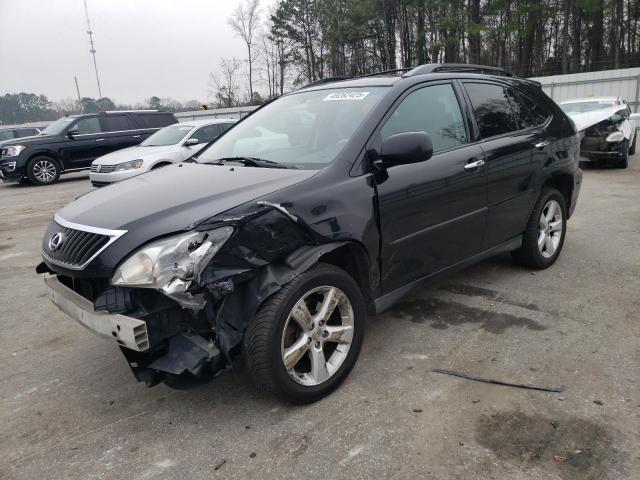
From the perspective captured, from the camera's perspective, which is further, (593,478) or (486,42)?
(486,42)

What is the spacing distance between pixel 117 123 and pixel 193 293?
13.1 meters

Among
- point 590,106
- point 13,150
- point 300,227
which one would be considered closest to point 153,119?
point 13,150

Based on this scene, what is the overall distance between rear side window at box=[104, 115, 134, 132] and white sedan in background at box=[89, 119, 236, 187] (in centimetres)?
363

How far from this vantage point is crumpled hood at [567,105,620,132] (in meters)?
10.8

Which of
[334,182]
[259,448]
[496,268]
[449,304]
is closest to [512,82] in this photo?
[496,268]

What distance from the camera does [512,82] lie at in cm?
439

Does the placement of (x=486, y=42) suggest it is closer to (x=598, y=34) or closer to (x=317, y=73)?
(x=598, y=34)

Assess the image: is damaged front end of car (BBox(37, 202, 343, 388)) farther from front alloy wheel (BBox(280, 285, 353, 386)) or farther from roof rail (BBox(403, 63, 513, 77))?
roof rail (BBox(403, 63, 513, 77))

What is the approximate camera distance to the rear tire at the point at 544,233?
4.38 m

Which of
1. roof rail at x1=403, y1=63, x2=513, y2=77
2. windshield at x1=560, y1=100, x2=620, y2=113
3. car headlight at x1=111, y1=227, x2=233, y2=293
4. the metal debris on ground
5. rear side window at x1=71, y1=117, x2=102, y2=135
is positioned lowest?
the metal debris on ground

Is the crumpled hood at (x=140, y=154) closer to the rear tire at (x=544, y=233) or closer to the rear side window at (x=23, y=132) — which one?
the rear tire at (x=544, y=233)

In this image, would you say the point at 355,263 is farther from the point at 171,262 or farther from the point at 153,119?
the point at 153,119

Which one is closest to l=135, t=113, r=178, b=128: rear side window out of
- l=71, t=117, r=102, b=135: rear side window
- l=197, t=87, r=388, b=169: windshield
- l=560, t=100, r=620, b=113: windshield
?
l=71, t=117, r=102, b=135: rear side window

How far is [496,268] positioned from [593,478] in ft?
9.17
